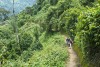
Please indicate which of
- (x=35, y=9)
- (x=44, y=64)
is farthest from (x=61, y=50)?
(x=35, y=9)

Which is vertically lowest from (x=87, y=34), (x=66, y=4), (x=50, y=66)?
(x=50, y=66)

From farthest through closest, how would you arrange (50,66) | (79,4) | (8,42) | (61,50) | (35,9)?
(35,9) → (79,4) → (8,42) → (61,50) → (50,66)

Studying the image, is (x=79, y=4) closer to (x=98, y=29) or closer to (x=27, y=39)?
(x=27, y=39)

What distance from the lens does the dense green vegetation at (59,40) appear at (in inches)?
479

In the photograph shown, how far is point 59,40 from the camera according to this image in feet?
85.9

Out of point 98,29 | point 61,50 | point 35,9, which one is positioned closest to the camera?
point 98,29

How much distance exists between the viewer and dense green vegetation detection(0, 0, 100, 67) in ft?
39.9

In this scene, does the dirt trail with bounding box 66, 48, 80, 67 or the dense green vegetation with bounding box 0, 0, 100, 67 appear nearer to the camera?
the dense green vegetation with bounding box 0, 0, 100, 67

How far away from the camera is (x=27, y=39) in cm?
2945

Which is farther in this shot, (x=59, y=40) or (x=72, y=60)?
(x=59, y=40)

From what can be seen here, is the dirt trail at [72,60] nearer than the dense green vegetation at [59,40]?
No

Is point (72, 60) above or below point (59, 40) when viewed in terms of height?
above

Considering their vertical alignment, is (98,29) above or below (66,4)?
above

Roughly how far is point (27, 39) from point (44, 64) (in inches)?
431
